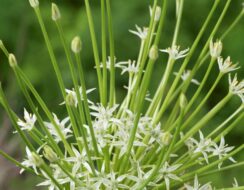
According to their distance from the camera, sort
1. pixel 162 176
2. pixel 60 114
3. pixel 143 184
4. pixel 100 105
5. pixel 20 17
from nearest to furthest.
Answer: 1. pixel 143 184
2. pixel 162 176
3. pixel 100 105
4. pixel 60 114
5. pixel 20 17

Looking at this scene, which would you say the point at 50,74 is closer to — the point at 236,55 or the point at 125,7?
the point at 125,7

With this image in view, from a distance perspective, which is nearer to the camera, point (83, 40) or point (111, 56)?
point (111, 56)

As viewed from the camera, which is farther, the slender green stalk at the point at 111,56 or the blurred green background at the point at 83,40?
the blurred green background at the point at 83,40

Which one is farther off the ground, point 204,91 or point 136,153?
point 204,91

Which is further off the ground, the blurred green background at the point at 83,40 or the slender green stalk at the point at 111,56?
the blurred green background at the point at 83,40

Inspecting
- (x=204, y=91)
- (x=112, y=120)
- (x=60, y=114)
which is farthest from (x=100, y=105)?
(x=204, y=91)

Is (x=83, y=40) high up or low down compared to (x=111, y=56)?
up

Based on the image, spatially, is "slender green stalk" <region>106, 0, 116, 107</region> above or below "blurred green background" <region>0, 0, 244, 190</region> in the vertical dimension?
below

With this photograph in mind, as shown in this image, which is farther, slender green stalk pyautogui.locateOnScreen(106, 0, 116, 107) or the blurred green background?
the blurred green background
